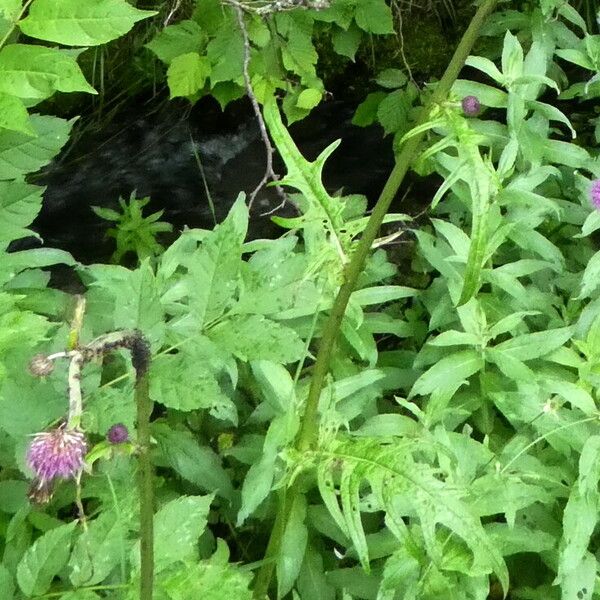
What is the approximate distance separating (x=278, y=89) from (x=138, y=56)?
1.90 ft

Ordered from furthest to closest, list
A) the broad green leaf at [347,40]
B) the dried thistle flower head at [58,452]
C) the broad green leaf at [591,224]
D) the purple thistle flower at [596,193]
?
the broad green leaf at [347,40]
the broad green leaf at [591,224]
the purple thistle flower at [596,193]
the dried thistle flower head at [58,452]

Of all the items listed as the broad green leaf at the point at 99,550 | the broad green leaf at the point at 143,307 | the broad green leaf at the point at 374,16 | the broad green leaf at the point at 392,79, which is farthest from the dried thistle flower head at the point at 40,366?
the broad green leaf at the point at 392,79

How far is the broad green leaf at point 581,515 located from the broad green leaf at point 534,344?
0.20 metres

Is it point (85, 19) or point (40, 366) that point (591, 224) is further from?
point (40, 366)

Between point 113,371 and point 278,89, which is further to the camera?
point 278,89

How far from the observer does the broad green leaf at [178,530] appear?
0.75 metres

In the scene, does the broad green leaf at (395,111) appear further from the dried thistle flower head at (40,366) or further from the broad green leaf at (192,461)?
the dried thistle flower head at (40,366)

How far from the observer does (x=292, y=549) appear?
103cm

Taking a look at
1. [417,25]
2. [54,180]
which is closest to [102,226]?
[54,180]

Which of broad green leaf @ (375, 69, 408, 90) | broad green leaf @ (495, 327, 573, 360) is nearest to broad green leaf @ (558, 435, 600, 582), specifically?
broad green leaf @ (495, 327, 573, 360)

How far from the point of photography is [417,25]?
2.36 m

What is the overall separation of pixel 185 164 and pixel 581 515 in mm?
1962

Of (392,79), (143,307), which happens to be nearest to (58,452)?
(143,307)

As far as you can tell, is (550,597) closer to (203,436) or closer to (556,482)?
(556,482)
